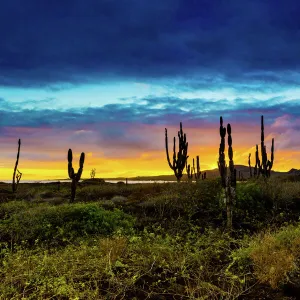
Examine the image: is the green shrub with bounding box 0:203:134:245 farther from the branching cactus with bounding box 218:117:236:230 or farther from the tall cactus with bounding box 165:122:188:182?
the tall cactus with bounding box 165:122:188:182

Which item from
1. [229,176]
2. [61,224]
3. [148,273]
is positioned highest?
[229,176]

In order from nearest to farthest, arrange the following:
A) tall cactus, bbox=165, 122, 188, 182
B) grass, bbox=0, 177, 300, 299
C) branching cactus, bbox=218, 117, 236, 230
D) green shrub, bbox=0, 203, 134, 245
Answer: grass, bbox=0, 177, 300, 299 < green shrub, bbox=0, 203, 134, 245 < branching cactus, bbox=218, 117, 236, 230 < tall cactus, bbox=165, 122, 188, 182

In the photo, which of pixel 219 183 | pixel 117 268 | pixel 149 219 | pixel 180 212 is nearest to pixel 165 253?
pixel 117 268

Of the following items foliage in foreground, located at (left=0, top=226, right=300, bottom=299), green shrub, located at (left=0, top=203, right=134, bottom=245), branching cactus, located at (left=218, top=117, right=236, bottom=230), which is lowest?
foliage in foreground, located at (left=0, top=226, right=300, bottom=299)

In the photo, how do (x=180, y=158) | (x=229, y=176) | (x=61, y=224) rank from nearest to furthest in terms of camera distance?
(x=61, y=224) < (x=229, y=176) < (x=180, y=158)

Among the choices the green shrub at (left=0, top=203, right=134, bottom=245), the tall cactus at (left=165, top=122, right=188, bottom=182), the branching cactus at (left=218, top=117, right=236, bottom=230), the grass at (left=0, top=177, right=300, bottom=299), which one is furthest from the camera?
the tall cactus at (left=165, top=122, right=188, bottom=182)

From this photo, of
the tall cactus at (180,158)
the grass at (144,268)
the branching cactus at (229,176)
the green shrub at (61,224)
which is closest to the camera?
the grass at (144,268)

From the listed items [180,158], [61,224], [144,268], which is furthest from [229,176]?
[180,158]

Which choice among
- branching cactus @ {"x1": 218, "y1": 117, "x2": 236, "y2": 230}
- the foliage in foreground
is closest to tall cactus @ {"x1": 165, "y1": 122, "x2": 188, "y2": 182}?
Result: branching cactus @ {"x1": 218, "y1": 117, "x2": 236, "y2": 230}

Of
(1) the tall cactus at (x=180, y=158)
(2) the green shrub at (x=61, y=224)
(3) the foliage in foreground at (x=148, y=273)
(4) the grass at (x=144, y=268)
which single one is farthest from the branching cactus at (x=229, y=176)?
(1) the tall cactus at (x=180, y=158)

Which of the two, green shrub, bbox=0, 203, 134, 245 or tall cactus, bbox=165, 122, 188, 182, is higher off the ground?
tall cactus, bbox=165, 122, 188, 182

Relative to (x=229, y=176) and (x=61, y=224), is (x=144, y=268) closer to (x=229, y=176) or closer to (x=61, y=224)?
(x=61, y=224)

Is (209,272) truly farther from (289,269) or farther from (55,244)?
(55,244)

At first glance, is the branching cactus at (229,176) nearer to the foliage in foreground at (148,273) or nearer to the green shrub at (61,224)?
the green shrub at (61,224)
